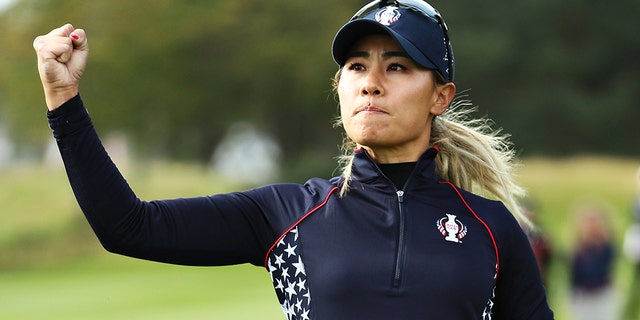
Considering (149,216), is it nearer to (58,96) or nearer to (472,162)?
(58,96)

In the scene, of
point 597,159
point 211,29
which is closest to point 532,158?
point 597,159

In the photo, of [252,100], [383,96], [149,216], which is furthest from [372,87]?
[252,100]

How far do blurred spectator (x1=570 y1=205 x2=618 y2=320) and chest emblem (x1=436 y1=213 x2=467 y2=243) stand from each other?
8867mm

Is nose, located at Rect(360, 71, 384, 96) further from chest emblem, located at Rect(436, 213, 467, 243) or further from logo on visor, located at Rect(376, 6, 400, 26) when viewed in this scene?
chest emblem, located at Rect(436, 213, 467, 243)

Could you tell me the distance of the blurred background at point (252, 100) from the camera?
94.5 feet

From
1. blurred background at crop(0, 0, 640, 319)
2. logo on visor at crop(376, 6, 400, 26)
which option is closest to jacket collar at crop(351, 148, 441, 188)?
logo on visor at crop(376, 6, 400, 26)

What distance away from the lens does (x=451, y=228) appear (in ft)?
10.9

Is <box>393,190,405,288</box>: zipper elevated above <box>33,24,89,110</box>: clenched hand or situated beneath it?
situated beneath

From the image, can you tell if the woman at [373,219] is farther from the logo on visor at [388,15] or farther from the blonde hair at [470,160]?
the blonde hair at [470,160]

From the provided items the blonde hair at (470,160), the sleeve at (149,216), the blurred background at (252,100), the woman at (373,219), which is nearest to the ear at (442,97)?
the woman at (373,219)

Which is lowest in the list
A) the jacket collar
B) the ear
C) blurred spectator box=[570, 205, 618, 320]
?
blurred spectator box=[570, 205, 618, 320]

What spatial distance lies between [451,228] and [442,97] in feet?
1.52

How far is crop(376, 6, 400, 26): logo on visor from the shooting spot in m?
3.33

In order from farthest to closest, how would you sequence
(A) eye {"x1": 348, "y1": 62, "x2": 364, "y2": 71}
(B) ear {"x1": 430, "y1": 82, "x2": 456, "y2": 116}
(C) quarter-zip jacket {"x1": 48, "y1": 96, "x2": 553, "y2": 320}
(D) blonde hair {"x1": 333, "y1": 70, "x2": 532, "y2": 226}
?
(D) blonde hair {"x1": 333, "y1": 70, "x2": 532, "y2": 226}, (B) ear {"x1": 430, "y1": 82, "x2": 456, "y2": 116}, (A) eye {"x1": 348, "y1": 62, "x2": 364, "y2": 71}, (C) quarter-zip jacket {"x1": 48, "y1": 96, "x2": 553, "y2": 320}
